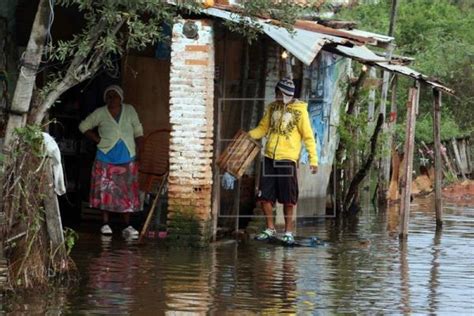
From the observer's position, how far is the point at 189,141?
42.0 feet

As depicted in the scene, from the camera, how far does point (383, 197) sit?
22.1 meters

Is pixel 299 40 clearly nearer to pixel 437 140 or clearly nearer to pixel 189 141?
pixel 189 141

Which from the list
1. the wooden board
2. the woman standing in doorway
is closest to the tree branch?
the woman standing in doorway

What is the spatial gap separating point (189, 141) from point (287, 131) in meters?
1.30

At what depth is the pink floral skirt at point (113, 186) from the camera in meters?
13.7

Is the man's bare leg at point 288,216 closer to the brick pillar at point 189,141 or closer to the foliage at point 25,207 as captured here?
the brick pillar at point 189,141

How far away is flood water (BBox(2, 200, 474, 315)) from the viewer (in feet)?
29.0

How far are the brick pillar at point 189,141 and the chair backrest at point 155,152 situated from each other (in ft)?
5.17

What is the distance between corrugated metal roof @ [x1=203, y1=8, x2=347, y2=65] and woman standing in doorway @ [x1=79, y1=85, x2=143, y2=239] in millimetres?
1966

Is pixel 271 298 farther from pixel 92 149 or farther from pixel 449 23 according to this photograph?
pixel 449 23

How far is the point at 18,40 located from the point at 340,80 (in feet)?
23.0

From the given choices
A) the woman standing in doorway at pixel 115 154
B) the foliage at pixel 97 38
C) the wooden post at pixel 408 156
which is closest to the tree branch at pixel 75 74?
the foliage at pixel 97 38

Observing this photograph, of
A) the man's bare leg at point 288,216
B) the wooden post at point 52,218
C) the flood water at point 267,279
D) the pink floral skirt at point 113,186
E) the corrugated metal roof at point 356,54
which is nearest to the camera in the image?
the flood water at point 267,279

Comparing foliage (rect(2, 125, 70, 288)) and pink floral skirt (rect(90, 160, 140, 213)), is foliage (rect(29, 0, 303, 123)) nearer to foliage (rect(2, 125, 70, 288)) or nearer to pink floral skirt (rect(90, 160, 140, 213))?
foliage (rect(2, 125, 70, 288))
